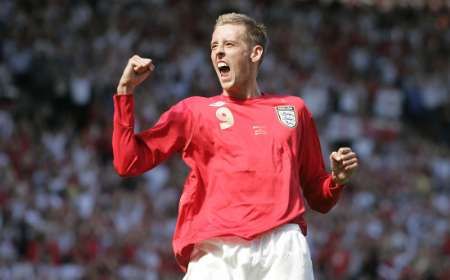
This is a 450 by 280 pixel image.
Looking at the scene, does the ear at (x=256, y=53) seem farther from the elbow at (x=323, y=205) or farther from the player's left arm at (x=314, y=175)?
the elbow at (x=323, y=205)

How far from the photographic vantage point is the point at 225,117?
239 inches

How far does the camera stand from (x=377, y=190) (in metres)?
17.4

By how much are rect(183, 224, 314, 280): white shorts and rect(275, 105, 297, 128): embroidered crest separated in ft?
1.78

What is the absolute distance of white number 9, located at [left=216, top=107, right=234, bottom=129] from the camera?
6.03 meters

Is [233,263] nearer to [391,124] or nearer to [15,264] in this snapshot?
[15,264]

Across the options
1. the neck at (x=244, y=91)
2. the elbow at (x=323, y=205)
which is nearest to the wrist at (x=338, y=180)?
the elbow at (x=323, y=205)

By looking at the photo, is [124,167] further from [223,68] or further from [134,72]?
[223,68]

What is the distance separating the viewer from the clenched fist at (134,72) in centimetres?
→ 584

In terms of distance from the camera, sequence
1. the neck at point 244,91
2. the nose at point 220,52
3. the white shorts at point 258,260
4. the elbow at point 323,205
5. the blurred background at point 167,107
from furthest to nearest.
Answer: the blurred background at point 167,107, the elbow at point 323,205, the neck at point 244,91, the nose at point 220,52, the white shorts at point 258,260

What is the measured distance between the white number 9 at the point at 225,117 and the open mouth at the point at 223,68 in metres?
0.18

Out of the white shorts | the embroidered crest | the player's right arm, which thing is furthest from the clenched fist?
the white shorts

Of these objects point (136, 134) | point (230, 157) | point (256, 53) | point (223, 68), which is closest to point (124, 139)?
point (136, 134)

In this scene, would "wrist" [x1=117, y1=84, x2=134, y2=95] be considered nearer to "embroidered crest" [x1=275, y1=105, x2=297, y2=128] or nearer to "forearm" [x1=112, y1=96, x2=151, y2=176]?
"forearm" [x1=112, y1=96, x2=151, y2=176]

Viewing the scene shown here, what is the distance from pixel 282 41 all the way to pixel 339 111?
5.07ft
